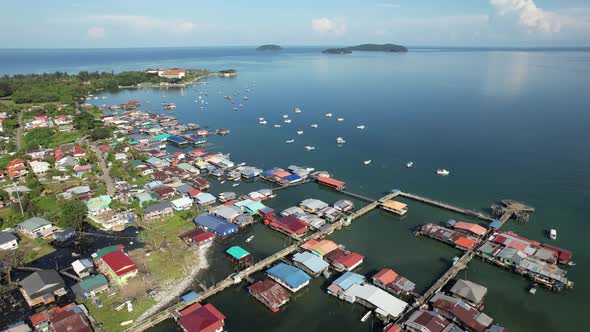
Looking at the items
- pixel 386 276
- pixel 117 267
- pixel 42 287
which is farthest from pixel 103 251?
pixel 386 276

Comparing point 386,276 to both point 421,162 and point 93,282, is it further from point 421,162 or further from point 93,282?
point 421,162

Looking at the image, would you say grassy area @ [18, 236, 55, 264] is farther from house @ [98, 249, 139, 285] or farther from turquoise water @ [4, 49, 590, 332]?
turquoise water @ [4, 49, 590, 332]

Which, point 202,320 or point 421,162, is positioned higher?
point 421,162

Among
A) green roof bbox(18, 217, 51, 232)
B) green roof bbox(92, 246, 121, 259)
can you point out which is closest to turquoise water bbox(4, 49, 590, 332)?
green roof bbox(92, 246, 121, 259)

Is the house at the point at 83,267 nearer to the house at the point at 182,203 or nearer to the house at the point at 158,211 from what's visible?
the house at the point at 158,211

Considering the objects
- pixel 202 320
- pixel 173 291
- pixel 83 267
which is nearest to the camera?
pixel 202 320

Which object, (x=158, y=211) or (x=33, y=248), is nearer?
(x=33, y=248)

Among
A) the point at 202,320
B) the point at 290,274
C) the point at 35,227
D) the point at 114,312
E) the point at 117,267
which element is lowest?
the point at 114,312
